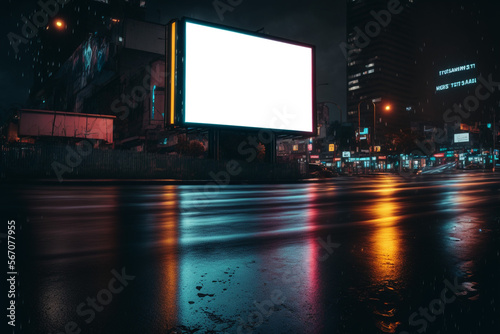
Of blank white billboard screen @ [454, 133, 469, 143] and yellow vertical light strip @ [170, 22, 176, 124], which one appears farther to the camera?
blank white billboard screen @ [454, 133, 469, 143]

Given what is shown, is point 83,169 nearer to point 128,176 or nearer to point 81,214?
point 128,176

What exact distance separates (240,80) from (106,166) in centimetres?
1145

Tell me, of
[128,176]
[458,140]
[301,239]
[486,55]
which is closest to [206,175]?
[128,176]

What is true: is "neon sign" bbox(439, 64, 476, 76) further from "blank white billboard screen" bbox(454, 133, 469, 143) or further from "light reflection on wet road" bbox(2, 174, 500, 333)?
"light reflection on wet road" bbox(2, 174, 500, 333)

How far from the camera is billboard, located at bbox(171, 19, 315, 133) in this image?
78.8 ft

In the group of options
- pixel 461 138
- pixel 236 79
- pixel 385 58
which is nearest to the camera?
pixel 236 79

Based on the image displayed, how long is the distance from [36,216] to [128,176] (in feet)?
56.7

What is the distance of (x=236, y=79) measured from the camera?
24750 mm

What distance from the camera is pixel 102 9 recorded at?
87.7 meters

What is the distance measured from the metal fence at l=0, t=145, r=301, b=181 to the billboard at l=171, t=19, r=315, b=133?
338 centimetres

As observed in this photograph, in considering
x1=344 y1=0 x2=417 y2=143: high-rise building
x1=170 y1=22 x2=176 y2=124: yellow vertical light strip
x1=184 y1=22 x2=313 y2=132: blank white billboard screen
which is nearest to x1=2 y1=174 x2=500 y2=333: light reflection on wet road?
x1=170 y1=22 x2=176 y2=124: yellow vertical light strip

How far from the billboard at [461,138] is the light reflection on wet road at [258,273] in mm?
88812

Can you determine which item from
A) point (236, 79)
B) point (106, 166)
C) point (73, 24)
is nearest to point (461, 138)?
point (236, 79)

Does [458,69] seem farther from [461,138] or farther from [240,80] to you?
[240,80]
